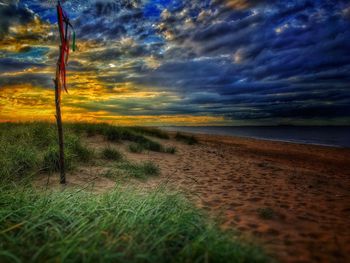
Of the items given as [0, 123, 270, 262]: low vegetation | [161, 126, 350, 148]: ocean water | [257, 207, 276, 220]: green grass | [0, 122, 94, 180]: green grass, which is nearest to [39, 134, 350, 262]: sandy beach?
[257, 207, 276, 220]: green grass

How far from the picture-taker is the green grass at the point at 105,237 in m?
2.69

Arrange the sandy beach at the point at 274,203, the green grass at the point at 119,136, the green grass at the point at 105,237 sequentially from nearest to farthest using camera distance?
the green grass at the point at 105,237 < the sandy beach at the point at 274,203 < the green grass at the point at 119,136

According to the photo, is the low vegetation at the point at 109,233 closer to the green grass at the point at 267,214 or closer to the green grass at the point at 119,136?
the green grass at the point at 267,214

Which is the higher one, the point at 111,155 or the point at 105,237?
the point at 105,237

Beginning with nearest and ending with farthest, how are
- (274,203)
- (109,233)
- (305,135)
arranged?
1. (109,233)
2. (274,203)
3. (305,135)

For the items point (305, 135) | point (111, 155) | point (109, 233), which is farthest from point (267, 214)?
point (305, 135)

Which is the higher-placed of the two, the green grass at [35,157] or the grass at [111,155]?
the green grass at [35,157]

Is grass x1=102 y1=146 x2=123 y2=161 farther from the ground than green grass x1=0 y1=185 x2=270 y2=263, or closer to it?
closer to it

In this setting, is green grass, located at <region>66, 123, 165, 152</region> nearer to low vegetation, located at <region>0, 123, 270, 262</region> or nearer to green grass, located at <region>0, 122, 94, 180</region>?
green grass, located at <region>0, 122, 94, 180</region>

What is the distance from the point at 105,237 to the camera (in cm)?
313

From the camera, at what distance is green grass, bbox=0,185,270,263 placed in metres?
2.69

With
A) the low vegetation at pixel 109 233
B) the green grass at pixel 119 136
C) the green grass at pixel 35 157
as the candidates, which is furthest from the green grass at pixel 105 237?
the green grass at pixel 119 136

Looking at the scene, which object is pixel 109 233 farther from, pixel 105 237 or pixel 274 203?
pixel 274 203

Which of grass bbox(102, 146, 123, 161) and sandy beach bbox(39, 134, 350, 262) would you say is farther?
grass bbox(102, 146, 123, 161)
